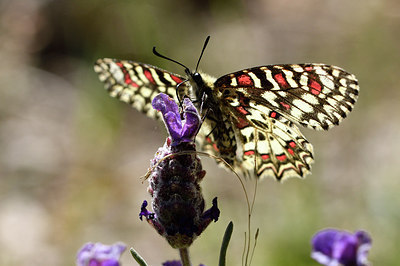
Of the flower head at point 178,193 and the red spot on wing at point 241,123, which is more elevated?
the red spot on wing at point 241,123

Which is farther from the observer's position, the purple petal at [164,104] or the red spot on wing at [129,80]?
the red spot on wing at [129,80]

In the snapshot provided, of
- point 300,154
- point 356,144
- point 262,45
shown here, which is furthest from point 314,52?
point 300,154

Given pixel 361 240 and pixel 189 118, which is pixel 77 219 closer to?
pixel 189 118

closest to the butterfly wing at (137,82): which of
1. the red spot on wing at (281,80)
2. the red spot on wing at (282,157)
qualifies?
the red spot on wing at (281,80)

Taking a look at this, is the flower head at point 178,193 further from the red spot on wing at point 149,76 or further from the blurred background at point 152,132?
the blurred background at point 152,132

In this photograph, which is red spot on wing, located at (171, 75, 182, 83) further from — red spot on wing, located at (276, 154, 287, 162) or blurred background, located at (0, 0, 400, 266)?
blurred background, located at (0, 0, 400, 266)

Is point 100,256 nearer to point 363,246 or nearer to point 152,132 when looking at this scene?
point 363,246
